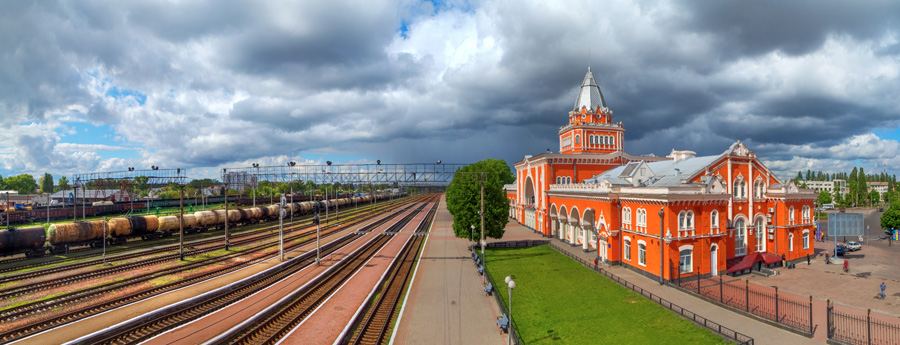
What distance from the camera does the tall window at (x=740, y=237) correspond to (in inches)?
1421

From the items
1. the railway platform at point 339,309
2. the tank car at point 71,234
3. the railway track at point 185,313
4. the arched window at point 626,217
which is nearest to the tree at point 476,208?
the railway platform at point 339,309

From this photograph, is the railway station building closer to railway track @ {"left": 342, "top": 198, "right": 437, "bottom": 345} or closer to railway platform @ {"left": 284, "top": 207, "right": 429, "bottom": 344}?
railway track @ {"left": 342, "top": 198, "right": 437, "bottom": 345}

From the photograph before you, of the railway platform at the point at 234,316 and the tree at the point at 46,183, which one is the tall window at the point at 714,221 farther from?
the tree at the point at 46,183

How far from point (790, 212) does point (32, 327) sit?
5345 centimetres

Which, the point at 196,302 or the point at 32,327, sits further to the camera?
the point at 196,302

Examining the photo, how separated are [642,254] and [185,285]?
3334 centimetres

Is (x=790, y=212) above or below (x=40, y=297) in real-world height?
above

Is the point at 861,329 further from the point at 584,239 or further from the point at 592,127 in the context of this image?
the point at 592,127

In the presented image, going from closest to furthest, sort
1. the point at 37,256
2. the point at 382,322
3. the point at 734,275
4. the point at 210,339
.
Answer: the point at 210,339 → the point at 382,322 → the point at 734,275 → the point at 37,256

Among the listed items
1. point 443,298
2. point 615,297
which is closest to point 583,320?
point 615,297

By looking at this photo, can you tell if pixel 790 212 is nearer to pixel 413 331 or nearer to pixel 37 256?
pixel 413 331

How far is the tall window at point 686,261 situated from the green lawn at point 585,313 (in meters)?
6.00

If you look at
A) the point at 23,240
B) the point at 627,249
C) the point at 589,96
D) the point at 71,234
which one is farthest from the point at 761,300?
the point at 23,240

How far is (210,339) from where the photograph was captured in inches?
722
